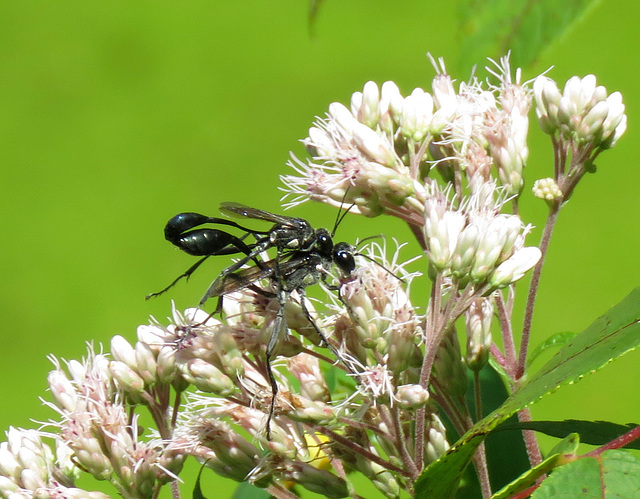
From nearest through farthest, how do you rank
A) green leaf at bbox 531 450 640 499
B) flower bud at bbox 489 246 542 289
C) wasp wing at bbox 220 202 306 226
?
green leaf at bbox 531 450 640 499
flower bud at bbox 489 246 542 289
wasp wing at bbox 220 202 306 226

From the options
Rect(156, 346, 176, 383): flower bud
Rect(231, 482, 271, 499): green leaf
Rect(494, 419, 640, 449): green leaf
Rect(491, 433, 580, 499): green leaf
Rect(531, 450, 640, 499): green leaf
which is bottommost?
Rect(531, 450, 640, 499): green leaf

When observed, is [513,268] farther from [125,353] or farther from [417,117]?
[125,353]

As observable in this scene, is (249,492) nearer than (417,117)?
No

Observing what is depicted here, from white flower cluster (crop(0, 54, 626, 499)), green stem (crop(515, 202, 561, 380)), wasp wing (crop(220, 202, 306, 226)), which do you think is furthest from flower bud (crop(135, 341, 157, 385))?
green stem (crop(515, 202, 561, 380))

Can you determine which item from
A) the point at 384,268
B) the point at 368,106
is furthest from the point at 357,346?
the point at 368,106

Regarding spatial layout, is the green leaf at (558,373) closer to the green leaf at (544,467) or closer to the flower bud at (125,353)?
the green leaf at (544,467)

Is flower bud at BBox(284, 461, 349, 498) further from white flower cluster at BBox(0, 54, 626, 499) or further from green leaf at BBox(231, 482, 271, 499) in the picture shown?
green leaf at BBox(231, 482, 271, 499)
